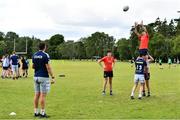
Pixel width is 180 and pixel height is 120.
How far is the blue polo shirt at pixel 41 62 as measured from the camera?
14.7 metres

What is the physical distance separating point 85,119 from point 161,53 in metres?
132

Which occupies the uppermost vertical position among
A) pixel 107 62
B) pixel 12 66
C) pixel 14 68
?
pixel 107 62

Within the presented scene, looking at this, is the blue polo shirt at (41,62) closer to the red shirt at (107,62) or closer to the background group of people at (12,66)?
the red shirt at (107,62)

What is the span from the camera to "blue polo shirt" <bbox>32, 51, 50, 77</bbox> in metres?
14.7

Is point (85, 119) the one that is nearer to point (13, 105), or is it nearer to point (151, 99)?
point (13, 105)

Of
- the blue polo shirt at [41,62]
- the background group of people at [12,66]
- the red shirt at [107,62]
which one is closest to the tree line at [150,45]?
the background group of people at [12,66]

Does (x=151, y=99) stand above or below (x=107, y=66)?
below

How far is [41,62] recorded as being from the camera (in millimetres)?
14695

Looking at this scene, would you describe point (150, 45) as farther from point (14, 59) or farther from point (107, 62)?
point (107, 62)

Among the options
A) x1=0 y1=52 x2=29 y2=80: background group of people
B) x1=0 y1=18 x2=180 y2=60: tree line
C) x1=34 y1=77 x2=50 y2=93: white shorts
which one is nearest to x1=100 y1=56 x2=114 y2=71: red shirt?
x1=34 y1=77 x2=50 y2=93: white shorts

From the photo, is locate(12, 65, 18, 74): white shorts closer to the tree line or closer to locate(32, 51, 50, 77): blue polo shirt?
locate(32, 51, 50, 77): blue polo shirt

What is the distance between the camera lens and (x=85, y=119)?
558 inches

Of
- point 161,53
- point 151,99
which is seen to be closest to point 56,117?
point 151,99

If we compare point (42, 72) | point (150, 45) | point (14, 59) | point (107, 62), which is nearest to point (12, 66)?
point (14, 59)
